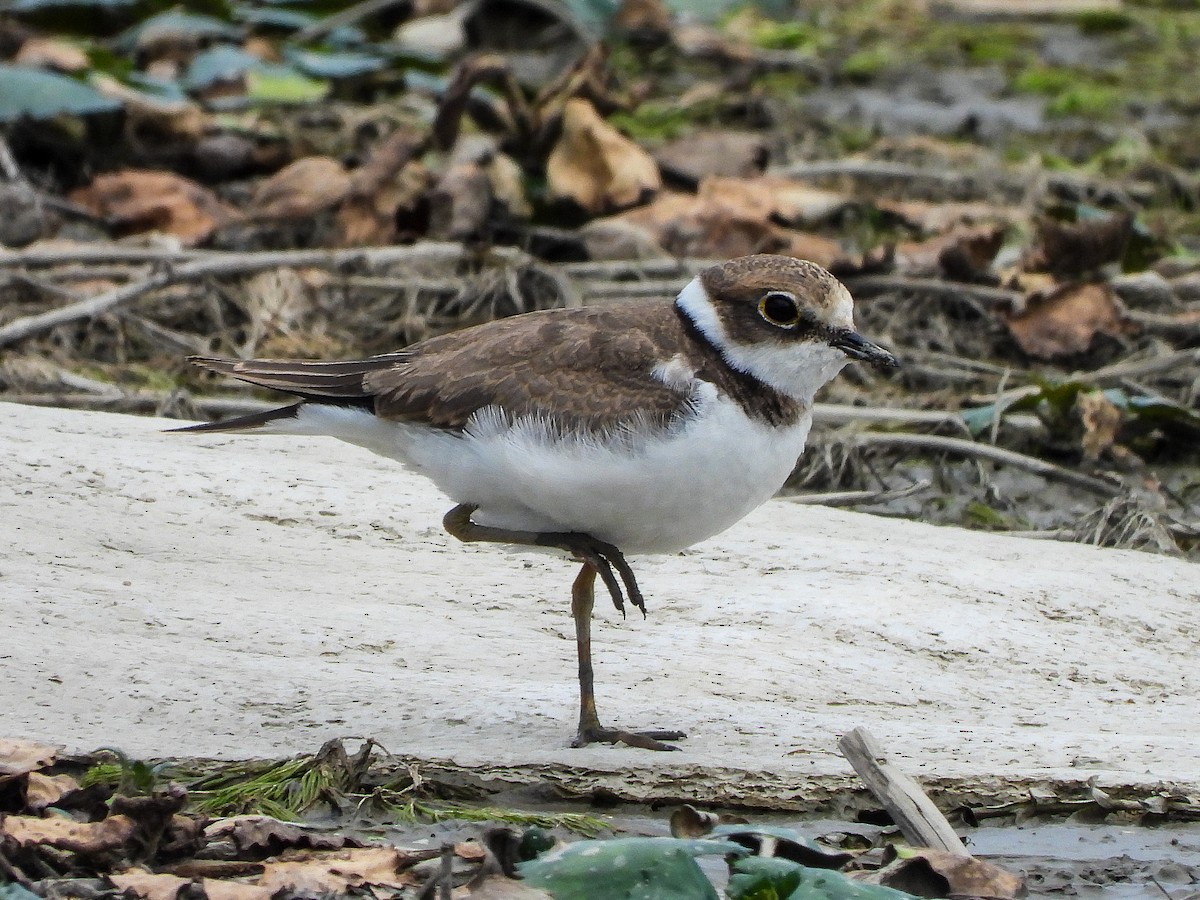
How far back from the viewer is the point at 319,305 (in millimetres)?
8352

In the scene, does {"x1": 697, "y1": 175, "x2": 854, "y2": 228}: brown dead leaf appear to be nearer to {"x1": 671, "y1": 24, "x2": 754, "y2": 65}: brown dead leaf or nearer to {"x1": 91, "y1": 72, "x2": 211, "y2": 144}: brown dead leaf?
{"x1": 91, "y1": 72, "x2": 211, "y2": 144}: brown dead leaf

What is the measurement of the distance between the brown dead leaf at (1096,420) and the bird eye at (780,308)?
2961mm

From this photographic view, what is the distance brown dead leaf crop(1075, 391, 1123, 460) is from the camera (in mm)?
7371

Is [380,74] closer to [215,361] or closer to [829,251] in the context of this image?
[829,251]

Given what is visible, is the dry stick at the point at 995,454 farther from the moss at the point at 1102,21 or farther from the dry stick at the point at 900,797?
the moss at the point at 1102,21

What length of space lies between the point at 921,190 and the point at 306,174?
12.1ft

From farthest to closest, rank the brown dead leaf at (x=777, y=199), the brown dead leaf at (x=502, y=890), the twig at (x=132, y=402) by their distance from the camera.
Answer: the brown dead leaf at (x=777, y=199), the twig at (x=132, y=402), the brown dead leaf at (x=502, y=890)

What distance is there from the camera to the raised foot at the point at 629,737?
14.8 ft

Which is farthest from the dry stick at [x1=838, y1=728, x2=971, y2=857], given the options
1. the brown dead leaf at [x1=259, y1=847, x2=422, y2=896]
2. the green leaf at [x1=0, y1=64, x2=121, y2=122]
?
the green leaf at [x1=0, y1=64, x2=121, y2=122]

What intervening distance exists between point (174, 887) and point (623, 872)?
0.86m

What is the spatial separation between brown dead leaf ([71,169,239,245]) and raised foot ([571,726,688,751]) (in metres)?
5.05

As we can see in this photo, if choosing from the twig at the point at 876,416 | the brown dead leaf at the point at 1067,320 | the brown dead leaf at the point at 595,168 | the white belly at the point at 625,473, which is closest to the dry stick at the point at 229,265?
the brown dead leaf at the point at 595,168

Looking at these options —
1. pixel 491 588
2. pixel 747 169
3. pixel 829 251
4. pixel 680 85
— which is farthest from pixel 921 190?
pixel 491 588

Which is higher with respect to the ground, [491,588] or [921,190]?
[921,190]
